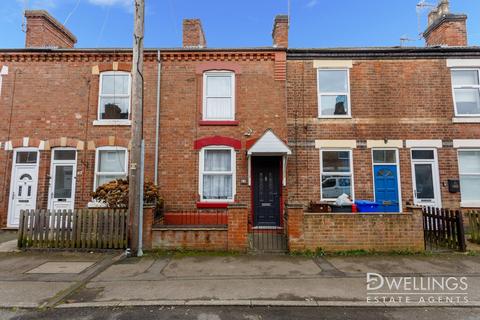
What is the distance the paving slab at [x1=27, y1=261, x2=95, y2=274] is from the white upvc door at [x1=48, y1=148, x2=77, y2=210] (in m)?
4.43

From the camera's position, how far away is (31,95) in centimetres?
1112

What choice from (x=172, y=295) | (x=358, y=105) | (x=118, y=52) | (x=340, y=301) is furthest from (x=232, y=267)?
(x=118, y=52)

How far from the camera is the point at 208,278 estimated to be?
590 centimetres

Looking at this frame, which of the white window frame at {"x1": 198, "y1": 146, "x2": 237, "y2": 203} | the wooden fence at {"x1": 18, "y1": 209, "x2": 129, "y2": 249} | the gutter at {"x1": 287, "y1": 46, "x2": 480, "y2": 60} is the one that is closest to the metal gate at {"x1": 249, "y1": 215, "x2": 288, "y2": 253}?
the white window frame at {"x1": 198, "y1": 146, "x2": 237, "y2": 203}

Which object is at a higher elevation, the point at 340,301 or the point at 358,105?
the point at 358,105

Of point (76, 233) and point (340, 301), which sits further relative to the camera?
point (76, 233)

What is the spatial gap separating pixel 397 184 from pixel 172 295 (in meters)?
9.29

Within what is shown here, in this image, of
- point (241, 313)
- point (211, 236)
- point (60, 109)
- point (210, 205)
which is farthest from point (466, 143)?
point (60, 109)

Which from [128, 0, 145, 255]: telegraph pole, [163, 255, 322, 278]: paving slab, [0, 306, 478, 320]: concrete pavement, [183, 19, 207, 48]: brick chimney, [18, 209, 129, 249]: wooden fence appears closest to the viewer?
[0, 306, 478, 320]: concrete pavement

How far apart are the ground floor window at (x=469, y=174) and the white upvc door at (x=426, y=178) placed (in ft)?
3.29

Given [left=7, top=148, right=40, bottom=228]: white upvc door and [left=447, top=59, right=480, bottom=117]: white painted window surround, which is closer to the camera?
[left=7, top=148, right=40, bottom=228]: white upvc door

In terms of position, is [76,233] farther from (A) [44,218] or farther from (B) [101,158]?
(B) [101,158]

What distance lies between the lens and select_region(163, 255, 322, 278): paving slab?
614 centimetres

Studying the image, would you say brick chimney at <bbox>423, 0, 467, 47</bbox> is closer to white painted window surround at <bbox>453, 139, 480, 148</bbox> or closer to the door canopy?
white painted window surround at <bbox>453, 139, 480, 148</bbox>
